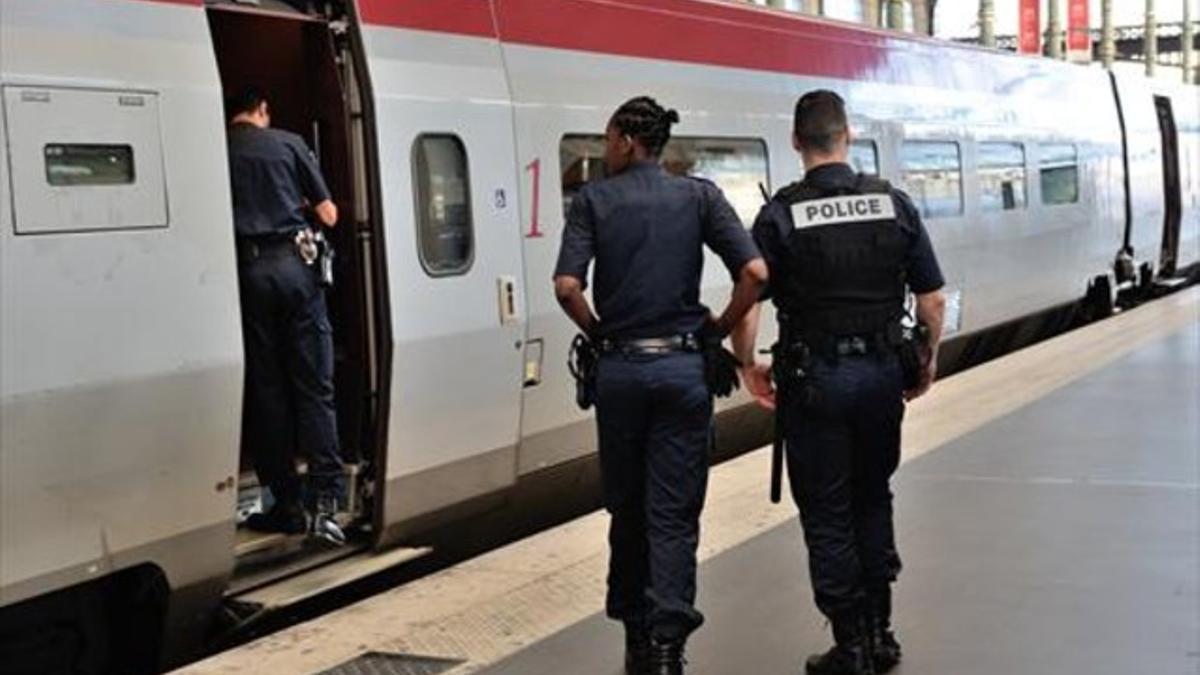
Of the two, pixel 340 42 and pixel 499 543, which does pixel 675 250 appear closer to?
pixel 340 42

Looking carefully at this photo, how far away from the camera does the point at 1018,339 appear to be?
51.7 ft

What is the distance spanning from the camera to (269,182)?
5.89 meters

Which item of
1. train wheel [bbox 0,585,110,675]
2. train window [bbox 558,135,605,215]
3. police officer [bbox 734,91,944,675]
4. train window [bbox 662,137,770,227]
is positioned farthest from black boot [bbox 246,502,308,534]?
train window [bbox 662,137,770,227]

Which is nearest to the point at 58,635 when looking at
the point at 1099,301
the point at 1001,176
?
the point at 1001,176

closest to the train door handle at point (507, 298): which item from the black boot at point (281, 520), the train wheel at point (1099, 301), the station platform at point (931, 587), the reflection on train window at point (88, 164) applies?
the station platform at point (931, 587)

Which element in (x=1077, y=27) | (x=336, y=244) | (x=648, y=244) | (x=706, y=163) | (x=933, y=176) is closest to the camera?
(x=648, y=244)

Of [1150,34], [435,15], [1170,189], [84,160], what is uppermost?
[1150,34]

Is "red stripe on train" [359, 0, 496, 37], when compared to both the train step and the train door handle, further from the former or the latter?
the train step

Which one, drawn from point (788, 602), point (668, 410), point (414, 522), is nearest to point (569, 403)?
point (414, 522)

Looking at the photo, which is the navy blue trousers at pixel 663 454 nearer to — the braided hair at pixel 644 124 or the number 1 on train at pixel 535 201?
the braided hair at pixel 644 124

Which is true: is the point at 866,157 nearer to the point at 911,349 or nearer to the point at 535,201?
the point at 535,201

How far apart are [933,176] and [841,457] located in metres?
8.25

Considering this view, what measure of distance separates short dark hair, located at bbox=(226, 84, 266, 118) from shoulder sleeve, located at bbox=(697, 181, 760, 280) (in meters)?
2.40

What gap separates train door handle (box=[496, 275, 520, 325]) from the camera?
696cm
